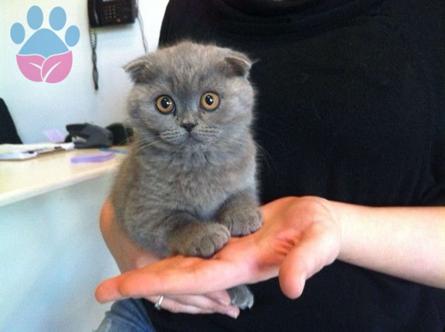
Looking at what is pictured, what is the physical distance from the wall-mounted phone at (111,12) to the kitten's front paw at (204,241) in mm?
1462

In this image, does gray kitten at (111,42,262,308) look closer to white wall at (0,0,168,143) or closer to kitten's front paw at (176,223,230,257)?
kitten's front paw at (176,223,230,257)

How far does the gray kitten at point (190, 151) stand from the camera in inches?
26.6

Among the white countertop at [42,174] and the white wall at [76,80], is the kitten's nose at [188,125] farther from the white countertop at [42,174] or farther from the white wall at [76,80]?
the white wall at [76,80]

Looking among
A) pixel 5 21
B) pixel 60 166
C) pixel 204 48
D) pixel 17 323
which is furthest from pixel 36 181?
pixel 5 21

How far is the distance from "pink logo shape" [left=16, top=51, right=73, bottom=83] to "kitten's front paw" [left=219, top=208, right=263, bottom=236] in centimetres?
172

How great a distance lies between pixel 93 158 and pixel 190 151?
0.93m

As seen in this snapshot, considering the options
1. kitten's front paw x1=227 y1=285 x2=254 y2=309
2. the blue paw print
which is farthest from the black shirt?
the blue paw print

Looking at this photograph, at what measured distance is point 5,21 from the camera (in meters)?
2.25

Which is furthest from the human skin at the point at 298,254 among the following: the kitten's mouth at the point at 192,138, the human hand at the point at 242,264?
the kitten's mouth at the point at 192,138

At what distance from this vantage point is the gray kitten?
68 cm

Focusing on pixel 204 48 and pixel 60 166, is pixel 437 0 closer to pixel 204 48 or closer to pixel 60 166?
pixel 204 48

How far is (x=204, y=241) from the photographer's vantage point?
2.05ft

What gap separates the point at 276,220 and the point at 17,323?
46.4 inches

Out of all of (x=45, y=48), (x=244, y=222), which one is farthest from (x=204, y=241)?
(x=45, y=48)
